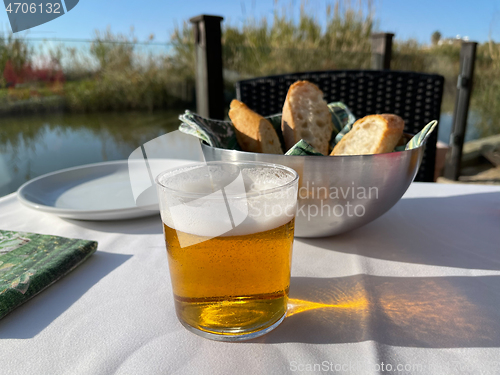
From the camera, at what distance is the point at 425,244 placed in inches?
24.6

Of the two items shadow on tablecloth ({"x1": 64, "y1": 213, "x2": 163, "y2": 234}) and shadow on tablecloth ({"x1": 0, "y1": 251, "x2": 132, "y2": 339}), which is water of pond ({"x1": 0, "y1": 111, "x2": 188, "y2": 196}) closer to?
shadow on tablecloth ({"x1": 64, "y1": 213, "x2": 163, "y2": 234})

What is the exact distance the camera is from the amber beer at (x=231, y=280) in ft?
1.24

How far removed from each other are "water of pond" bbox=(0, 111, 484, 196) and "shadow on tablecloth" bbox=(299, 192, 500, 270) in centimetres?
214

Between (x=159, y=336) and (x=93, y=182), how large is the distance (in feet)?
2.16

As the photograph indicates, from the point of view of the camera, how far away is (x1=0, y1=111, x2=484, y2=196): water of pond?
2.27m

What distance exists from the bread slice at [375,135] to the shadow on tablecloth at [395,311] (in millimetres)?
231

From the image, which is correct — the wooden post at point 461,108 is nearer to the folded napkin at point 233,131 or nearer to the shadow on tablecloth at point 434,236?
the shadow on tablecloth at point 434,236

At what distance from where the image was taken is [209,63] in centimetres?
239

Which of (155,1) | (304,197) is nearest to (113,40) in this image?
(155,1)

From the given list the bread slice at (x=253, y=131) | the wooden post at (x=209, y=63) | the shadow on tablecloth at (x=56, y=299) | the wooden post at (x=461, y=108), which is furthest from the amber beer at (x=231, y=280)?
the wooden post at (x=461, y=108)

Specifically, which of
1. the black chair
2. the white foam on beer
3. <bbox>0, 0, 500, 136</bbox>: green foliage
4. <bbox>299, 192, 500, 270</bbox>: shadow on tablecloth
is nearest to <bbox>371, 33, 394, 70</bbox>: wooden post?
<bbox>0, 0, 500, 136</bbox>: green foliage

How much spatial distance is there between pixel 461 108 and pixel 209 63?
8.69 feet

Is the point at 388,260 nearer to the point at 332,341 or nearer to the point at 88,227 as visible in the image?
the point at 332,341

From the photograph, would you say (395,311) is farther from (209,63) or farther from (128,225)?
(209,63)
